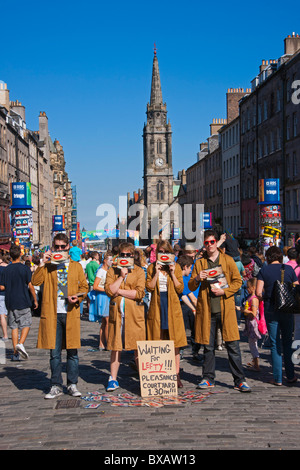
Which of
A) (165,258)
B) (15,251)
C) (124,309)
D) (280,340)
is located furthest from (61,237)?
(280,340)

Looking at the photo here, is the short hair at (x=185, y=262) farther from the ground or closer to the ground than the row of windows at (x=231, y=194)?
closer to the ground

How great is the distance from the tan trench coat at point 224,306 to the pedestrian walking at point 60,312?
1549mm

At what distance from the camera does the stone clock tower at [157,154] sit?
132 m

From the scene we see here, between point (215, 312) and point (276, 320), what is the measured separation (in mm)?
990

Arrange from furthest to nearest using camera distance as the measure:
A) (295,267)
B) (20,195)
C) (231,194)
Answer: (231,194)
(20,195)
(295,267)

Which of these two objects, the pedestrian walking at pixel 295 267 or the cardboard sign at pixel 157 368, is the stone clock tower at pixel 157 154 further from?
the cardboard sign at pixel 157 368

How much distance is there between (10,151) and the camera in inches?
2028

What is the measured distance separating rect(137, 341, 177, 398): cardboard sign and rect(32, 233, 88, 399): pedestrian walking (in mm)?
844

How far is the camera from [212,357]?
27.8 ft

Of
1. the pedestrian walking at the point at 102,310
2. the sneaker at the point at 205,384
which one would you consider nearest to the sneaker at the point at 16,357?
the pedestrian walking at the point at 102,310

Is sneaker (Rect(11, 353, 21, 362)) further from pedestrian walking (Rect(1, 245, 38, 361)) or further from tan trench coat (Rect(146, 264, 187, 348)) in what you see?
tan trench coat (Rect(146, 264, 187, 348))

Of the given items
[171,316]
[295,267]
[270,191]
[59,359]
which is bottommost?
[59,359]
